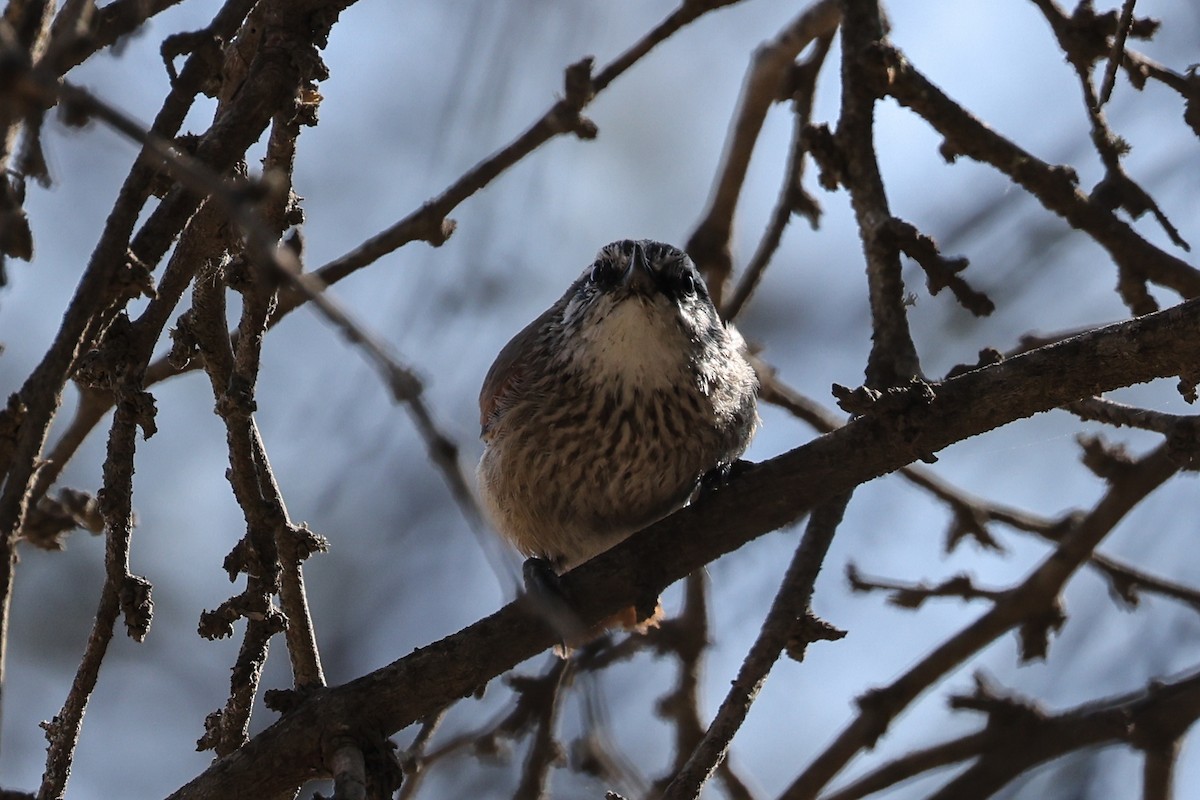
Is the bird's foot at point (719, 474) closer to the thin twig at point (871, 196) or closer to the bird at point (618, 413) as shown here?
the bird at point (618, 413)

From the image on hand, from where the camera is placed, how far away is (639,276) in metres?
4.47

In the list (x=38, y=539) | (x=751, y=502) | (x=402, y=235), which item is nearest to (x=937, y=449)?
(x=751, y=502)

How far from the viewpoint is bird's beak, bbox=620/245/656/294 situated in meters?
4.46

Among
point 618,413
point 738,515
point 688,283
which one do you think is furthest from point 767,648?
point 688,283

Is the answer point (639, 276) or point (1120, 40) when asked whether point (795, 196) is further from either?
point (1120, 40)

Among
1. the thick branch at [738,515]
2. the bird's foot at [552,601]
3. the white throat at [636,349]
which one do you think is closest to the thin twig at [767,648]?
the thick branch at [738,515]

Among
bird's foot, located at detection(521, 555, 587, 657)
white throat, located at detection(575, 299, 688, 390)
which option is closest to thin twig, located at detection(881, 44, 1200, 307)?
white throat, located at detection(575, 299, 688, 390)

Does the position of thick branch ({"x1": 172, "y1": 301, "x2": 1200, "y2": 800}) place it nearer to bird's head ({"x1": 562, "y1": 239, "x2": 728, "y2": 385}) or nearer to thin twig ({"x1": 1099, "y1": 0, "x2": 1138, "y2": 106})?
thin twig ({"x1": 1099, "y1": 0, "x2": 1138, "y2": 106})

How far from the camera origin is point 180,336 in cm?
296

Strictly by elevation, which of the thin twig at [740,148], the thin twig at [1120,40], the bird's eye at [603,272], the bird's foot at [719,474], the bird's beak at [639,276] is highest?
the thin twig at [740,148]

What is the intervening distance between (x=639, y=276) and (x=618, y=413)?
1.52 feet

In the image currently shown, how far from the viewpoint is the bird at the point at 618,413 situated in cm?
441

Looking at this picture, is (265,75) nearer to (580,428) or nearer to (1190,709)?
(580,428)

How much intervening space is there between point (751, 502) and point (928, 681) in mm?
1532
